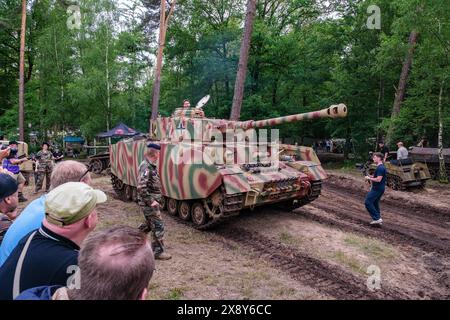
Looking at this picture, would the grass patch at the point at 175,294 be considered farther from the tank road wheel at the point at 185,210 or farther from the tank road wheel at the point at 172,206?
the tank road wheel at the point at 172,206

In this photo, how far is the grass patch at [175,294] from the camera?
4672 mm

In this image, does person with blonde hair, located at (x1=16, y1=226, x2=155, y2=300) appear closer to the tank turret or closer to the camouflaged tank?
the camouflaged tank

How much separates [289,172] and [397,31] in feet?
30.4

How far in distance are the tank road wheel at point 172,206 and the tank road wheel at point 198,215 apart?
35.7 inches

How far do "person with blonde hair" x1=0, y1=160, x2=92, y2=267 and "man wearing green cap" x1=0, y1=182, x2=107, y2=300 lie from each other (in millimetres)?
525

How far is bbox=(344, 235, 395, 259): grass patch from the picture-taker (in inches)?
248

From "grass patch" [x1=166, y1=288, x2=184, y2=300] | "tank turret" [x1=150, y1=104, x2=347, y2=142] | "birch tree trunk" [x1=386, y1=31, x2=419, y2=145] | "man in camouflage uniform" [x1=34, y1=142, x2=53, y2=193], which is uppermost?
"birch tree trunk" [x1=386, y1=31, x2=419, y2=145]

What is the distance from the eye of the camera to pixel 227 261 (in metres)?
6.03

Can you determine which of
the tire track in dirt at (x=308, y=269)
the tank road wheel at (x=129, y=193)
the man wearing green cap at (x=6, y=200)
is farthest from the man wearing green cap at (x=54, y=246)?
the tank road wheel at (x=129, y=193)

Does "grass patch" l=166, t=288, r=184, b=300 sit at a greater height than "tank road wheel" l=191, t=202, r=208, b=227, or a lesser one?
lesser

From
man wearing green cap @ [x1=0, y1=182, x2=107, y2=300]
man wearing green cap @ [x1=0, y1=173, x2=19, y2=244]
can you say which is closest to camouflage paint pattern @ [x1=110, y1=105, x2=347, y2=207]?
man wearing green cap @ [x1=0, y1=173, x2=19, y2=244]

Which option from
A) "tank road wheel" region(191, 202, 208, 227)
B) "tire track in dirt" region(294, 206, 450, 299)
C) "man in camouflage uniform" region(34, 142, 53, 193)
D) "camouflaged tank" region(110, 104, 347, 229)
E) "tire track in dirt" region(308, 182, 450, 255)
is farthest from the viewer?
"man in camouflage uniform" region(34, 142, 53, 193)

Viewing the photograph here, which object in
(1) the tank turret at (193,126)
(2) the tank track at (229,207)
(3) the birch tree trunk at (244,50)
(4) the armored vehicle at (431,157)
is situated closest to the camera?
(2) the tank track at (229,207)
